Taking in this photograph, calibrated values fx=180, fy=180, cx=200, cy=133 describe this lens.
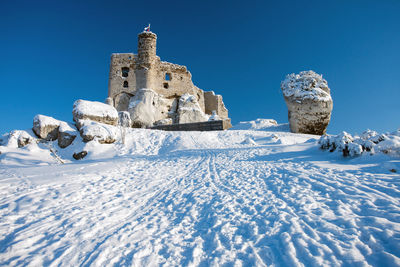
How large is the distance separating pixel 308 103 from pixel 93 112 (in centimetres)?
1482

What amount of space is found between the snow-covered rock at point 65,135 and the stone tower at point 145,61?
542 inches

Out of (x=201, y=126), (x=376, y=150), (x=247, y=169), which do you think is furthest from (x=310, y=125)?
(x=247, y=169)

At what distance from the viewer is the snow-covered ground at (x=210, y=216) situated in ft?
5.94

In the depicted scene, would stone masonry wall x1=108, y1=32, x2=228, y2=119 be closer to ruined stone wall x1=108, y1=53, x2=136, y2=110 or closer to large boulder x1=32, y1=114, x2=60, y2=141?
ruined stone wall x1=108, y1=53, x2=136, y2=110

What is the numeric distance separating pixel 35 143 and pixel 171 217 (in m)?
9.40

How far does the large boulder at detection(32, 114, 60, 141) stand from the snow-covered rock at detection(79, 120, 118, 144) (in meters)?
1.25

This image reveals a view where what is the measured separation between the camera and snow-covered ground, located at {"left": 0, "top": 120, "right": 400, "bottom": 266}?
181 centimetres

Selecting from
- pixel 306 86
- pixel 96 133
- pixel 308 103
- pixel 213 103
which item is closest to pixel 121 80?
pixel 213 103

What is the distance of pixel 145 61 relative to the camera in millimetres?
22516

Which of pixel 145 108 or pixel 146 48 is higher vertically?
pixel 146 48

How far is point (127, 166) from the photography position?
244 inches

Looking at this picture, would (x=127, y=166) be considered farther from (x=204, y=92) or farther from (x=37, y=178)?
(x=204, y=92)

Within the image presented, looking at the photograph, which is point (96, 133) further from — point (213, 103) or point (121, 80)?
point (213, 103)

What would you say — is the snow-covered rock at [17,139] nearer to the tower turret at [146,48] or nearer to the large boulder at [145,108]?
the large boulder at [145,108]
